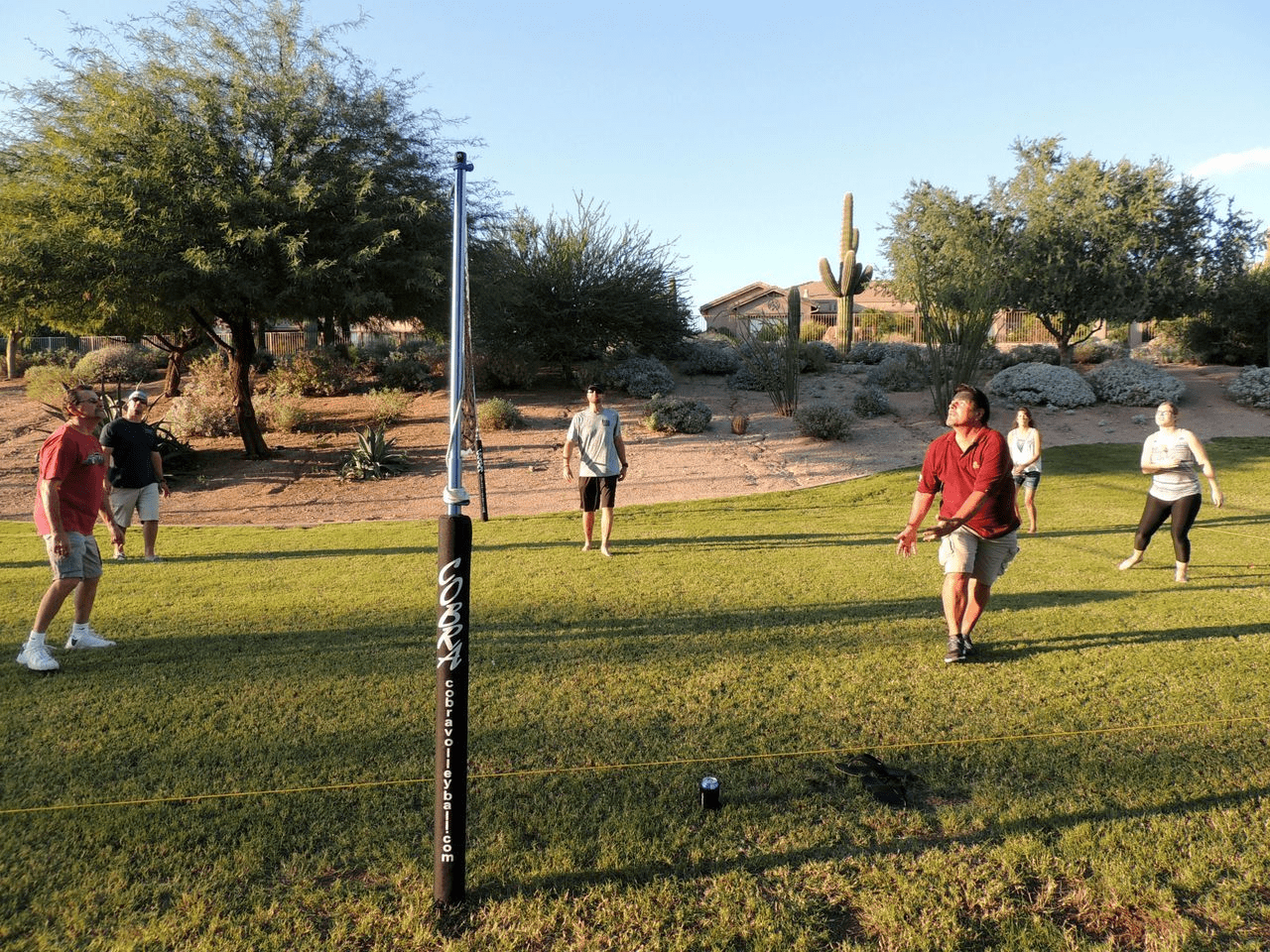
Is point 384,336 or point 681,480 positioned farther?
point 384,336

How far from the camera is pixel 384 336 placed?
96.1 ft

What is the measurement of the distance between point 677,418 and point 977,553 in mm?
13847

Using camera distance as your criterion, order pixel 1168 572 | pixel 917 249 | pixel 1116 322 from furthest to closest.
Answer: pixel 917 249 → pixel 1116 322 → pixel 1168 572

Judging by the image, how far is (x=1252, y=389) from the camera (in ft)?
68.2

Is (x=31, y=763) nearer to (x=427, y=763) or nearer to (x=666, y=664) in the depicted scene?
(x=427, y=763)

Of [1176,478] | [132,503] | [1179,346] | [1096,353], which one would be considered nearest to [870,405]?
[1096,353]

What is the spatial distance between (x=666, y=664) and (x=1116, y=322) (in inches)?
905

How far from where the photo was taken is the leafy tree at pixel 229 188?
13969 millimetres

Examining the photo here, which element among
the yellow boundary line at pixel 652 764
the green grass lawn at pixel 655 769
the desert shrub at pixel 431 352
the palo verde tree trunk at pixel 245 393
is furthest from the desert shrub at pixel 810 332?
the yellow boundary line at pixel 652 764

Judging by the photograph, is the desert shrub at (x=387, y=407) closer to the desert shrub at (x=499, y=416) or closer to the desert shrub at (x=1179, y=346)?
the desert shrub at (x=499, y=416)

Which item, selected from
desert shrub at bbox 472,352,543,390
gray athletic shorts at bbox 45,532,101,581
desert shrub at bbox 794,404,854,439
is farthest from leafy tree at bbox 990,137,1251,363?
gray athletic shorts at bbox 45,532,101,581

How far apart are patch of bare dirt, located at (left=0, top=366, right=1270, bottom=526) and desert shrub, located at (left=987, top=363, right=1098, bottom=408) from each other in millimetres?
353

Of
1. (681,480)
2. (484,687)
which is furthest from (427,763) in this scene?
(681,480)

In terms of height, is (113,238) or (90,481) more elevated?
(113,238)
